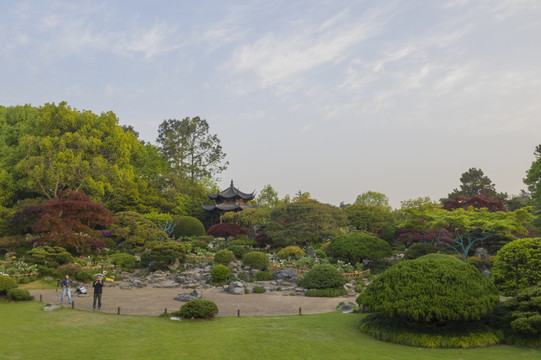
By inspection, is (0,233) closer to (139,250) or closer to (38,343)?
(139,250)

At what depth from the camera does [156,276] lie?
79.2ft

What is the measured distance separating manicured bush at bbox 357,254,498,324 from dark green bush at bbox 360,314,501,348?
0.25 meters

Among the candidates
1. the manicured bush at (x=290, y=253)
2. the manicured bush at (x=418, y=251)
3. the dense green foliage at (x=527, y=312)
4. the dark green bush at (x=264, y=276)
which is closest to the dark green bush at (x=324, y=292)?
the dark green bush at (x=264, y=276)

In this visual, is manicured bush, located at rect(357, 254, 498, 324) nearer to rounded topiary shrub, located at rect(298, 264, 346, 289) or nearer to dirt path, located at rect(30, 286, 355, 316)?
dirt path, located at rect(30, 286, 355, 316)

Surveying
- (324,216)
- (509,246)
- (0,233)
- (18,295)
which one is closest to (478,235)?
(324,216)

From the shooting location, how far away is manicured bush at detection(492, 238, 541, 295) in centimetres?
1148

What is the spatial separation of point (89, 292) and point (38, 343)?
10.2 meters

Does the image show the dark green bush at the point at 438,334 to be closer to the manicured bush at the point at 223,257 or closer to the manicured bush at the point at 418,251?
the manicured bush at the point at 418,251

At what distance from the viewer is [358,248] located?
84.9 feet

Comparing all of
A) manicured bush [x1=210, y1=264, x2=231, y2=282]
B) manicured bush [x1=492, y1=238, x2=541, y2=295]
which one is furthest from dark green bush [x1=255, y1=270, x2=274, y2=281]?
manicured bush [x1=492, y1=238, x2=541, y2=295]

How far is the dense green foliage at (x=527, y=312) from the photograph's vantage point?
959 centimetres

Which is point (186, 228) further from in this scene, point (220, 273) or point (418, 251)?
point (418, 251)

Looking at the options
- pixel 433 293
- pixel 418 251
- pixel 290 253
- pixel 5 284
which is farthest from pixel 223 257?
pixel 433 293

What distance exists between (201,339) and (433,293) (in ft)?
22.5
